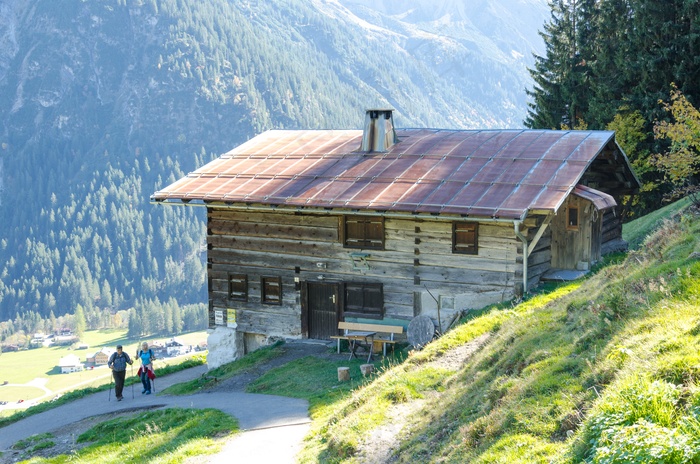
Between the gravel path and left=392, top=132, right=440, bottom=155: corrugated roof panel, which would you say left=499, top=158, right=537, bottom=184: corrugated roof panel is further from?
the gravel path

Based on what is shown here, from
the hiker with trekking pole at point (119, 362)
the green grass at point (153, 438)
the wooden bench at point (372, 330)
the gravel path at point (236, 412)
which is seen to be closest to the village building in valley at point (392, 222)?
the wooden bench at point (372, 330)

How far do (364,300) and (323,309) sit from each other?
1707 millimetres

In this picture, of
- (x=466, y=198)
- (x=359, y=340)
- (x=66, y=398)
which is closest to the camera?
(x=466, y=198)

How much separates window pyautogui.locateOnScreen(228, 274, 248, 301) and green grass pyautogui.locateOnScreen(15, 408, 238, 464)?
7.23 m

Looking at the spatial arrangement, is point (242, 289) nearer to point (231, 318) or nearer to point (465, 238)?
point (231, 318)

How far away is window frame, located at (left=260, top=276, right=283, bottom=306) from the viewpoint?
26223 millimetres

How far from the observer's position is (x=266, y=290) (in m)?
26.7

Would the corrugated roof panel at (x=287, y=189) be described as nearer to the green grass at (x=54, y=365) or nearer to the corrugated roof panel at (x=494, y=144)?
the corrugated roof panel at (x=494, y=144)

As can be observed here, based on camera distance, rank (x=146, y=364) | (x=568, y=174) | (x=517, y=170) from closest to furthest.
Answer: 1. (x=568, y=174)
2. (x=517, y=170)
3. (x=146, y=364)

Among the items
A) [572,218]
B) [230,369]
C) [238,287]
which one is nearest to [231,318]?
[238,287]

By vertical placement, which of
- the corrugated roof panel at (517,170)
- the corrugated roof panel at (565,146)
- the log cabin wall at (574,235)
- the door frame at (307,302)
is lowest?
the door frame at (307,302)

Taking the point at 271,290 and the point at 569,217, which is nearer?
the point at 569,217

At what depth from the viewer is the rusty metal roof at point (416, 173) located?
70.3ft

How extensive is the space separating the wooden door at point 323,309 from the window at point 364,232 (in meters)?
1.68
